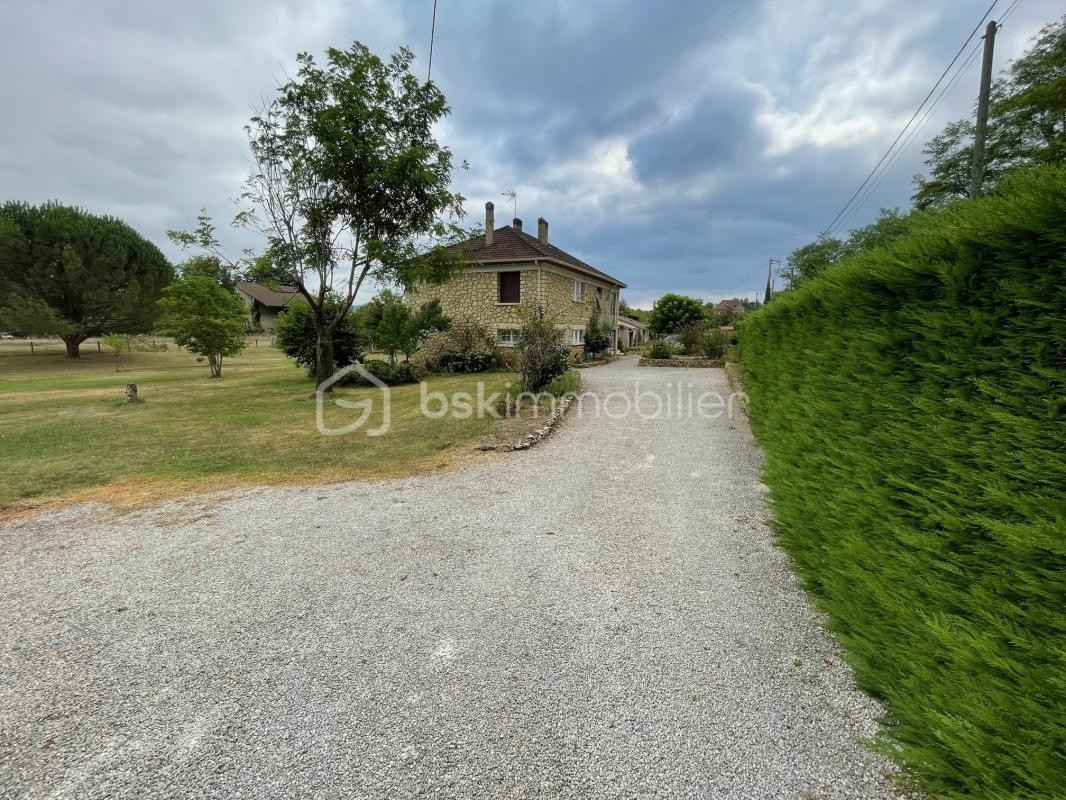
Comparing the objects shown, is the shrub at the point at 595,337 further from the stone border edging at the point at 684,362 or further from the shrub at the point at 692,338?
the shrub at the point at 692,338

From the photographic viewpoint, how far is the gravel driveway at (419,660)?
2.02 m

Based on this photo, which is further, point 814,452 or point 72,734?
point 814,452

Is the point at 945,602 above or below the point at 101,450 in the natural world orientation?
above

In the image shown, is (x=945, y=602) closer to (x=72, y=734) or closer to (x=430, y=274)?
(x=72, y=734)

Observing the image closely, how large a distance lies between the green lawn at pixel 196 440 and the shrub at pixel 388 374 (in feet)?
4.44

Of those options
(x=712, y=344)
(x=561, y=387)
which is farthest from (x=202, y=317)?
(x=712, y=344)

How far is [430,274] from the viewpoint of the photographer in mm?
14883

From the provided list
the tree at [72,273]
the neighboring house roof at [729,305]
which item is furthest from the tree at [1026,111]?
the neighboring house roof at [729,305]

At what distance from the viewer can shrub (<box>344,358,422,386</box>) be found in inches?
667

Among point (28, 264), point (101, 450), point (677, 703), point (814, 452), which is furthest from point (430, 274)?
point (28, 264)

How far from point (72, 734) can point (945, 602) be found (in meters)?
4.33

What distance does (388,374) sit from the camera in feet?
55.7

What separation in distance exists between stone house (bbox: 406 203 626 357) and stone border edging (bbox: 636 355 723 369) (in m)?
3.75

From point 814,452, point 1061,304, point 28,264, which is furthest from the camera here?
point 28,264
